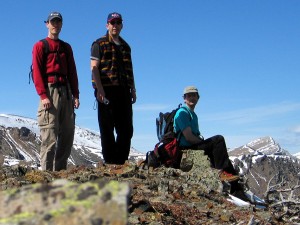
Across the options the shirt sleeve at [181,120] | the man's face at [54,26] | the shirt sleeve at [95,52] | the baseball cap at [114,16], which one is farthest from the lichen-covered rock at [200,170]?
the man's face at [54,26]

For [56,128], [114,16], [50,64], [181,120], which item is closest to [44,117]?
[56,128]

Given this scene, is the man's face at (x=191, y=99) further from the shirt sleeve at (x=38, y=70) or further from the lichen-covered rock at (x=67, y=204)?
the lichen-covered rock at (x=67, y=204)

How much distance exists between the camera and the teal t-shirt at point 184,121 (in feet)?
38.0

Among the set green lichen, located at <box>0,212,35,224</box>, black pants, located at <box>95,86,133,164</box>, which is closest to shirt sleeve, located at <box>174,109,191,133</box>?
black pants, located at <box>95,86,133,164</box>

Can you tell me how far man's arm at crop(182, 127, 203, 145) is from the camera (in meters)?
11.5

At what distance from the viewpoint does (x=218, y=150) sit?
37.7 feet

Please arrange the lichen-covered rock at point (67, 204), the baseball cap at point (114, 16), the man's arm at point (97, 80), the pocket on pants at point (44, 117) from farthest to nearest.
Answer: the baseball cap at point (114, 16) → the man's arm at point (97, 80) → the pocket on pants at point (44, 117) → the lichen-covered rock at point (67, 204)

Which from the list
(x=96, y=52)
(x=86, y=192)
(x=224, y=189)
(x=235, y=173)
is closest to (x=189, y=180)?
(x=224, y=189)

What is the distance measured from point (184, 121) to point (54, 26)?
130 inches

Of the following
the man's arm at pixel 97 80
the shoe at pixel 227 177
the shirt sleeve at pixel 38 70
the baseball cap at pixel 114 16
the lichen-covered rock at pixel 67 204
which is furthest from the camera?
the baseball cap at pixel 114 16

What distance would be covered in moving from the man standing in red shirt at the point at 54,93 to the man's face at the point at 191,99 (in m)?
2.49

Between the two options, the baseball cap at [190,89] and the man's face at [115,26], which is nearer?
the man's face at [115,26]

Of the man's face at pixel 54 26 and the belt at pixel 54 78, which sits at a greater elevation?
the man's face at pixel 54 26

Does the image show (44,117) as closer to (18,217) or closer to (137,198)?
(137,198)
